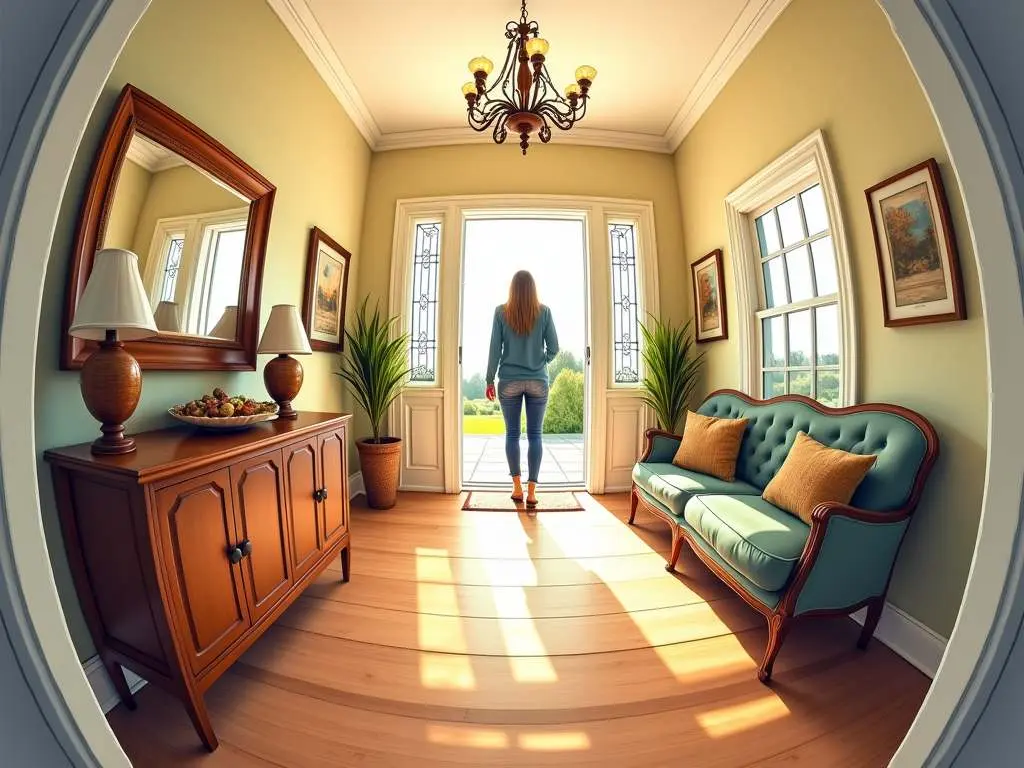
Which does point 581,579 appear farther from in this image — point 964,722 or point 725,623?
point 964,722

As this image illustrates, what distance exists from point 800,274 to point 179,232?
132 inches

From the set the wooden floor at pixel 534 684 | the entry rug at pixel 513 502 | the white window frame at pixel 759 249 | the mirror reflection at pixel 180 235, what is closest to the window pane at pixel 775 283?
the white window frame at pixel 759 249

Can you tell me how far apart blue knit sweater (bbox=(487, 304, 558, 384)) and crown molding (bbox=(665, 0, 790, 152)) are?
2.03 meters

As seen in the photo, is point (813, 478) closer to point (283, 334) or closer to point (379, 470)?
point (283, 334)

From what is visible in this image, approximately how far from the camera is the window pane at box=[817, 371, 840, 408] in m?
1.98

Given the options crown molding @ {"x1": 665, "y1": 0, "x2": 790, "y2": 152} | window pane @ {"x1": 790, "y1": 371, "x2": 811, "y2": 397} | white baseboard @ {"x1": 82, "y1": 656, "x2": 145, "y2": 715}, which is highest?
crown molding @ {"x1": 665, "y1": 0, "x2": 790, "y2": 152}

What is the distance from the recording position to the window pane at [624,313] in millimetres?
3383

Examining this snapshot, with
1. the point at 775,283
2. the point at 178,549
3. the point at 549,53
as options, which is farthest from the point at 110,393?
the point at 775,283

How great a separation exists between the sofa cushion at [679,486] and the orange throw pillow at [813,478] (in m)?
0.25

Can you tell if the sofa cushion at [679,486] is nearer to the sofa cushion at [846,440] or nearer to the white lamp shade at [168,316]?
the sofa cushion at [846,440]

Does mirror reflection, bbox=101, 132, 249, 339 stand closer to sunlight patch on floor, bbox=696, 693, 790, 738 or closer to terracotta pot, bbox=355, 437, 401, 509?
terracotta pot, bbox=355, 437, 401, 509

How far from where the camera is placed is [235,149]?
1.86 meters

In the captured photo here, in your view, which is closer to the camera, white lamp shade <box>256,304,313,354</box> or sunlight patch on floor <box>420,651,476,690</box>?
sunlight patch on floor <box>420,651,476,690</box>

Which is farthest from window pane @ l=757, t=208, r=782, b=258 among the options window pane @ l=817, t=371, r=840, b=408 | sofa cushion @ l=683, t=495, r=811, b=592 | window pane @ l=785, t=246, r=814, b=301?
sofa cushion @ l=683, t=495, r=811, b=592
